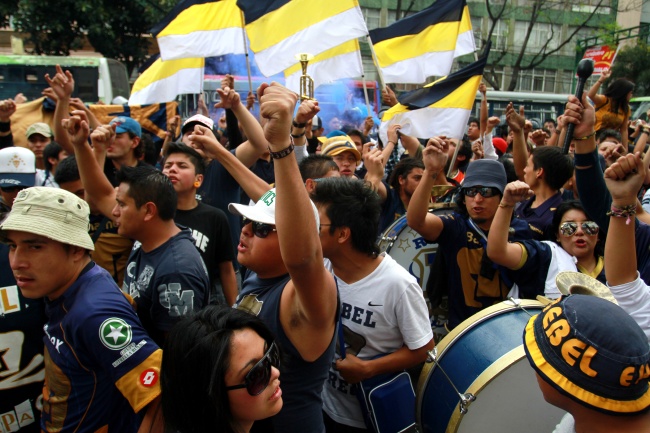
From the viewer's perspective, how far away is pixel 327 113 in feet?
63.7

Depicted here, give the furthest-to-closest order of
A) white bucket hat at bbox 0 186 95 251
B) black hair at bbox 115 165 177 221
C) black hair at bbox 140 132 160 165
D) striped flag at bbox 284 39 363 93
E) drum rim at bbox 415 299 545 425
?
1. striped flag at bbox 284 39 363 93
2. black hair at bbox 140 132 160 165
3. black hair at bbox 115 165 177 221
4. drum rim at bbox 415 299 545 425
5. white bucket hat at bbox 0 186 95 251

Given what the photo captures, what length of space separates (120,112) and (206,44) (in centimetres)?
286

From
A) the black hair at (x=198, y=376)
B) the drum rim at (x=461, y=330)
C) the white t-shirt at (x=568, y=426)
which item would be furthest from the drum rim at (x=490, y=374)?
the black hair at (x=198, y=376)

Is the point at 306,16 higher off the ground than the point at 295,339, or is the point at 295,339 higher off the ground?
the point at 306,16

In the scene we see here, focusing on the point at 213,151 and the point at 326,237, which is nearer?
the point at 326,237

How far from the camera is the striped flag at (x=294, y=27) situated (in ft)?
19.6

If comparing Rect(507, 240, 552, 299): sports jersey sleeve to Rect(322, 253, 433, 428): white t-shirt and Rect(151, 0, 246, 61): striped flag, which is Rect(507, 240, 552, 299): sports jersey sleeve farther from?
Rect(151, 0, 246, 61): striped flag

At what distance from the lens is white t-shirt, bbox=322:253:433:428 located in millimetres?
2684

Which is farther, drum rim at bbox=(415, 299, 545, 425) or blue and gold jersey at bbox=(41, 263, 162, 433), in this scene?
drum rim at bbox=(415, 299, 545, 425)

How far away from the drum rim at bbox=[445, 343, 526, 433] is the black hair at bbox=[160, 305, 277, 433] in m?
1.36

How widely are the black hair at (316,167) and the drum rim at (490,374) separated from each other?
6.24 ft

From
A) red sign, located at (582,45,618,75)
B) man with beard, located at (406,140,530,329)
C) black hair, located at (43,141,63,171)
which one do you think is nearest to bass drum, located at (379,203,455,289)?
man with beard, located at (406,140,530,329)

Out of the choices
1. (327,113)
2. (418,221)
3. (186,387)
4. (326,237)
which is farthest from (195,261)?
(327,113)

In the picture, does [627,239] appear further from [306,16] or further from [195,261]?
[306,16]
